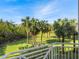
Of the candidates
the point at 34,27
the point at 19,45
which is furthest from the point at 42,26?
the point at 19,45

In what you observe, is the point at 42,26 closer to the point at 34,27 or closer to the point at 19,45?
the point at 34,27

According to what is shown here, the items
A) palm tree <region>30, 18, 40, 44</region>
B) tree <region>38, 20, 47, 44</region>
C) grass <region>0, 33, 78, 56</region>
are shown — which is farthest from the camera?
palm tree <region>30, 18, 40, 44</region>

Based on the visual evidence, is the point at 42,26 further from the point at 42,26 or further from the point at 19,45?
the point at 19,45

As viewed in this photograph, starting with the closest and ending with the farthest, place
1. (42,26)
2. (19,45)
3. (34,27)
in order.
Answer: (19,45), (42,26), (34,27)

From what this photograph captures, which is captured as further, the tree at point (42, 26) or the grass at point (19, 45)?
the tree at point (42, 26)

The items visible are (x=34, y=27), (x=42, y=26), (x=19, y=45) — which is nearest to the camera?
(x=19, y=45)

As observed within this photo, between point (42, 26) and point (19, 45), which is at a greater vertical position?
point (42, 26)

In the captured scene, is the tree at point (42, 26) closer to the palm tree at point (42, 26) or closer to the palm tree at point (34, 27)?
the palm tree at point (42, 26)

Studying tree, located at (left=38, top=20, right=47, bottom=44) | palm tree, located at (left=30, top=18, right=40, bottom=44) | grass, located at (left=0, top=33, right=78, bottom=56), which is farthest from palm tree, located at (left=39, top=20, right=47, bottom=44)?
grass, located at (left=0, top=33, right=78, bottom=56)

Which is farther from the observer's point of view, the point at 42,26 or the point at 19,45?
the point at 42,26

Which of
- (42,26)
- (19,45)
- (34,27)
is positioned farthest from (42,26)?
(19,45)

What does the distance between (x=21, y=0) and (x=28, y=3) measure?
1814 millimetres

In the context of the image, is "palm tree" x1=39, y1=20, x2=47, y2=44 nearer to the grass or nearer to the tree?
the tree

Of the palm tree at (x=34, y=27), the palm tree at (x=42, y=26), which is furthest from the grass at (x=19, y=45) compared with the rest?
the palm tree at (x=34, y=27)
